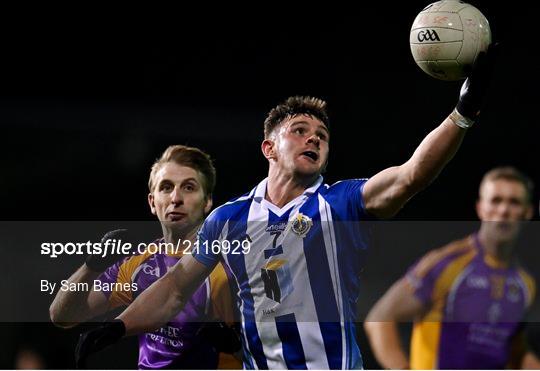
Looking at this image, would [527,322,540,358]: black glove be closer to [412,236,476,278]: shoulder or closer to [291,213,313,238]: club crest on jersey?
[412,236,476,278]: shoulder

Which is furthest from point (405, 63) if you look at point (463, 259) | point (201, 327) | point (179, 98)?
point (201, 327)

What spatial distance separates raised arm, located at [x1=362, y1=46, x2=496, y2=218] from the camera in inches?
162

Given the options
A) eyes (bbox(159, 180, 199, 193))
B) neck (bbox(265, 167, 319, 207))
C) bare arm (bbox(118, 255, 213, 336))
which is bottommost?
bare arm (bbox(118, 255, 213, 336))

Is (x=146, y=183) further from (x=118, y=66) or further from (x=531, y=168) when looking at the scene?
(x=531, y=168)

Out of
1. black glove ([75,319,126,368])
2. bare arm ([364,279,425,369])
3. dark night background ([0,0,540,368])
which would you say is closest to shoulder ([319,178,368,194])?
bare arm ([364,279,425,369])

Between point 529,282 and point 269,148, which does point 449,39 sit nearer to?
point 269,148

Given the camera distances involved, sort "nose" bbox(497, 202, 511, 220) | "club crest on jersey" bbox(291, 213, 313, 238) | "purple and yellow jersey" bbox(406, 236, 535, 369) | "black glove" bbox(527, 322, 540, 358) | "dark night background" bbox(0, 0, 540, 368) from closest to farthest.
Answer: "club crest on jersey" bbox(291, 213, 313, 238)
"purple and yellow jersey" bbox(406, 236, 535, 369)
"nose" bbox(497, 202, 511, 220)
"black glove" bbox(527, 322, 540, 358)
"dark night background" bbox(0, 0, 540, 368)

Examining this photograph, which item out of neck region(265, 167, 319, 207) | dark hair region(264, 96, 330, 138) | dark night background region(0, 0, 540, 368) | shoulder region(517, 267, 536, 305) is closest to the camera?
neck region(265, 167, 319, 207)

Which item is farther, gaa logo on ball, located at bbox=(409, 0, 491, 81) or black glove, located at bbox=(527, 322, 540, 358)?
black glove, located at bbox=(527, 322, 540, 358)

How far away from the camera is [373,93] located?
9.70m

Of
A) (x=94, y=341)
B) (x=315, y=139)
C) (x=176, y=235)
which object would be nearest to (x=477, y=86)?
(x=315, y=139)

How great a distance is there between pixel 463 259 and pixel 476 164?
3.15 metres

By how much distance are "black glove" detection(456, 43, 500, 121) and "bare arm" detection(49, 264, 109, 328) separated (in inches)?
109

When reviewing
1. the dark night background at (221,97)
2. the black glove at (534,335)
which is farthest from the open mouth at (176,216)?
the black glove at (534,335)
